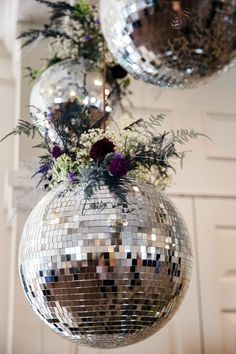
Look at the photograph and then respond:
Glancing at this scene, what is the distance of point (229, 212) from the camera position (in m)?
2.54

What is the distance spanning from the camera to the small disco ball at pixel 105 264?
105 centimetres

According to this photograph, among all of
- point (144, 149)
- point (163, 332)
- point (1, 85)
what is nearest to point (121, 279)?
point (144, 149)

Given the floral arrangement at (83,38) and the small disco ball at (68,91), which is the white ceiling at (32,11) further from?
the small disco ball at (68,91)

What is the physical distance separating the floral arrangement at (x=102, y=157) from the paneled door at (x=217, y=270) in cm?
117

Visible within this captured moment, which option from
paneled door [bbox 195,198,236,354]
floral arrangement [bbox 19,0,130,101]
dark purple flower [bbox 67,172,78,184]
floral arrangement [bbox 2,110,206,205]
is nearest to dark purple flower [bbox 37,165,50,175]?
floral arrangement [bbox 2,110,206,205]

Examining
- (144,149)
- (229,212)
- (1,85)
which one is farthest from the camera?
(1,85)

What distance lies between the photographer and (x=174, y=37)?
86 cm

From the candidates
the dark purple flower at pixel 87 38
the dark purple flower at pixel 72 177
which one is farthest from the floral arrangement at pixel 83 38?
the dark purple flower at pixel 72 177

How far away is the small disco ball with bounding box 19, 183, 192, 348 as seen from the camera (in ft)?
3.45

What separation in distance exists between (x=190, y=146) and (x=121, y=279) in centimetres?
162

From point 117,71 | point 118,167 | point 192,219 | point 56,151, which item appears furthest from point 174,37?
point 192,219

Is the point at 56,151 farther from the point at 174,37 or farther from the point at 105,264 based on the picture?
the point at 174,37

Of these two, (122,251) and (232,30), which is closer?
(232,30)

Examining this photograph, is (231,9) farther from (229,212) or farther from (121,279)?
(229,212)
